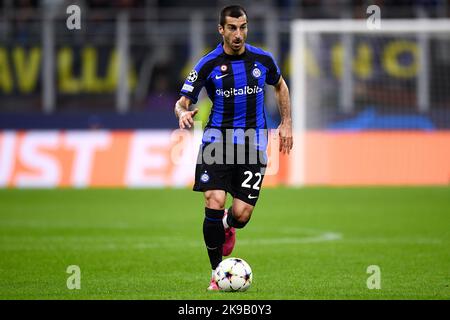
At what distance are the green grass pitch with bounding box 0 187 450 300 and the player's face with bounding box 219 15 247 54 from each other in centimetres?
196

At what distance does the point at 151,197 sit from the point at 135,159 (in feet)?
6.00

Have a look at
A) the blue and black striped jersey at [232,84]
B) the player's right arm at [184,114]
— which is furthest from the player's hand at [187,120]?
the blue and black striped jersey at [232,84]

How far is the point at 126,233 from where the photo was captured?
13070 millimetres

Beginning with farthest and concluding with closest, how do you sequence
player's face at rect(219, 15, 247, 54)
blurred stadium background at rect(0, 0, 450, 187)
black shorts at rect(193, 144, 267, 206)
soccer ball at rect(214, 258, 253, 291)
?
blurred stadium background at rect(0, 0, 450, 187)
black shorts at rect(193, 144, 267, 206)
player's face at rect(219, 15, 247, 54)
soccer ball at rect(214, 258, 253, 291)

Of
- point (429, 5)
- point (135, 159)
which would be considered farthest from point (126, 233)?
point (429, 5)

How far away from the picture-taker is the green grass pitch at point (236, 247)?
813 cm

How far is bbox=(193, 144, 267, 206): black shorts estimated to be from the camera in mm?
8398

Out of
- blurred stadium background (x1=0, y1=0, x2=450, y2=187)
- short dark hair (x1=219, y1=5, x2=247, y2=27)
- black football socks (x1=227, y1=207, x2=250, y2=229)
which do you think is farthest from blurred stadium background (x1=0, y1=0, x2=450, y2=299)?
short dark hair (x1=219, y1=5, x2=247, y2=27)

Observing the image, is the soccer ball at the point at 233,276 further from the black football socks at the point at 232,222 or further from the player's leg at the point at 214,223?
the black football socks at the point at 232,222

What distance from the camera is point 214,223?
8.39 meters

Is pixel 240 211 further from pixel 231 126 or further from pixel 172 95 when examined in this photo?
pixel 172 95

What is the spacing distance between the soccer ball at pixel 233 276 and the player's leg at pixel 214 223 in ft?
1.50

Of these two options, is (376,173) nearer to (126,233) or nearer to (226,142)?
(126,233)

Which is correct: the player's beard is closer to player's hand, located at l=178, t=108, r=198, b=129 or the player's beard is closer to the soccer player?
A: the soccer player
